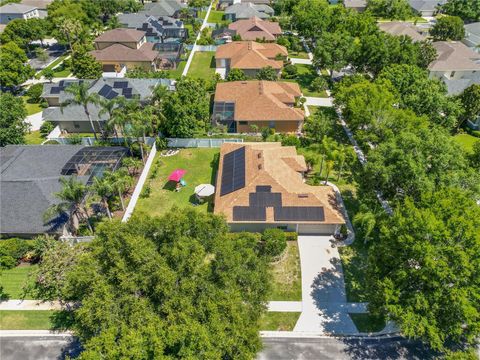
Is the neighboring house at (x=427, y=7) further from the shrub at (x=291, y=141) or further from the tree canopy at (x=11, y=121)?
the tree canopy at (x=11, y=121)

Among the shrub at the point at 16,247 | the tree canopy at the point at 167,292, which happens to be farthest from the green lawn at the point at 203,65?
the tree canopy at the point at 167,292

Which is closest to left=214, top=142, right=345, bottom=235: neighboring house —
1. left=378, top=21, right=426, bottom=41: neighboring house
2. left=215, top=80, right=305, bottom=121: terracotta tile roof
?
left=215, top=80, right=305, bottom=121: terracotta tile roof

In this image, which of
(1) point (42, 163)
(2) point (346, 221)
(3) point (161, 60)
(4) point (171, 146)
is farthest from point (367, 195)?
(3) point (161, 60)

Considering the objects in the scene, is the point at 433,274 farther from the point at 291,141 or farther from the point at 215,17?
the point at 215,17

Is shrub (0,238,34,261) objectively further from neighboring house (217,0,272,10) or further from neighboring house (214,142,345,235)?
neighboring house (217,0,272,10)

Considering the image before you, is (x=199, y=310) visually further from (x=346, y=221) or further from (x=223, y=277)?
(x=346, y=221)
